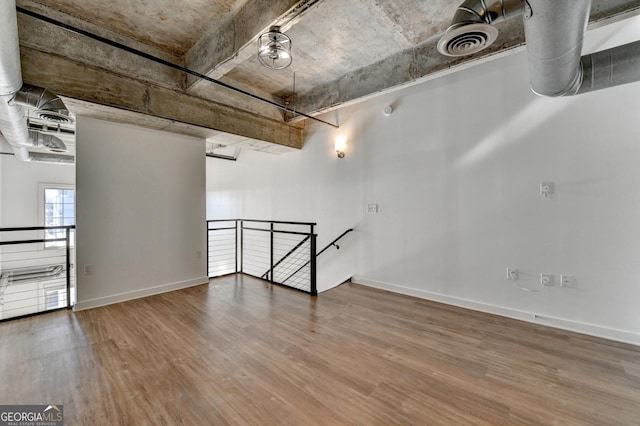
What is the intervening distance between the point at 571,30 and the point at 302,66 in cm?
278

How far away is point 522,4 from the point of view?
5.47ft

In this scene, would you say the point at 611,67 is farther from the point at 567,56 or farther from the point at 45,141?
the point at 45,141

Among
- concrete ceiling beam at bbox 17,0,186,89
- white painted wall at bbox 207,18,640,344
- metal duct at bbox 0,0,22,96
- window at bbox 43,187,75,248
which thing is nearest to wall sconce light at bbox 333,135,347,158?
white painted wall at bbox 207,18,640,344

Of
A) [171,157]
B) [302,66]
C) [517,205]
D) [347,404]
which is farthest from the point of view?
[171,157]

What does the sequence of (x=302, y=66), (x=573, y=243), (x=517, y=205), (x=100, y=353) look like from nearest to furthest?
(x=100, y=353) → (x=573, y=243) → (x=517, y=205) → (x=302, y=66)

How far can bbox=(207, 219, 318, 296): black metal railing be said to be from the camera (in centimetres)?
525

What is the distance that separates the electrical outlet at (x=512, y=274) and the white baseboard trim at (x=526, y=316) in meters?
0.38

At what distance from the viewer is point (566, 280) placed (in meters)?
2.86

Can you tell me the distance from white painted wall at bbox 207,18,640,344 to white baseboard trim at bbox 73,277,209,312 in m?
2.49

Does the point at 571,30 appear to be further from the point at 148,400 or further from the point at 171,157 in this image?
the point at 171,157

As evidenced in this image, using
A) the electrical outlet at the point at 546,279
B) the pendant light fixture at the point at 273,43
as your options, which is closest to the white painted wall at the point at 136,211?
the pendant light fixture at the point at 273,43

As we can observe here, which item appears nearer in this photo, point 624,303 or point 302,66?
point 624,303

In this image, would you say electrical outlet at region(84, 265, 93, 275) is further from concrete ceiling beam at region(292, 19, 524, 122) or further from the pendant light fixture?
concrete ceiling beam at region(292, 19, 524, 122)

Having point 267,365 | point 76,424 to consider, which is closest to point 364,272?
point 267,365
